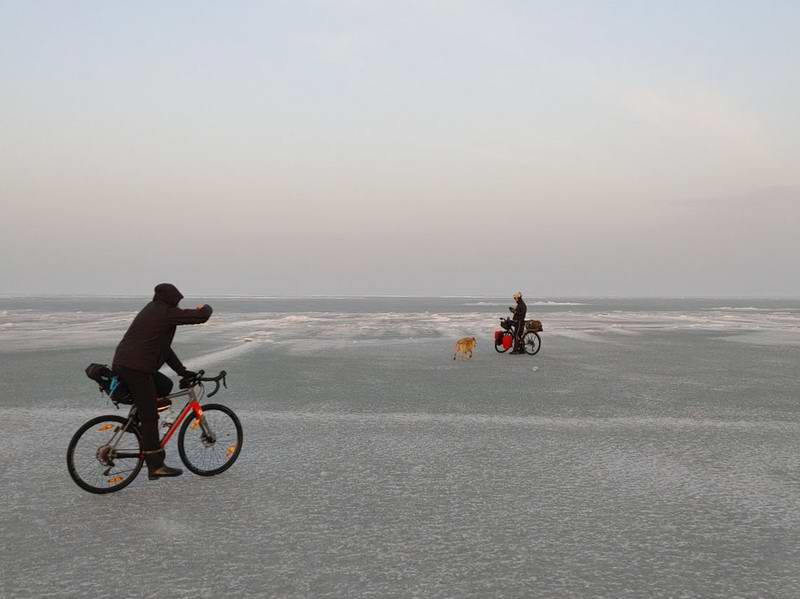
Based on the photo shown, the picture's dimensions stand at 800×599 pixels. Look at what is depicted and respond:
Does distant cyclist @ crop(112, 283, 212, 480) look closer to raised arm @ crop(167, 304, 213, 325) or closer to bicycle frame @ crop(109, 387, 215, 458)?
raised arm @ crop(167, 304, 213, 325)

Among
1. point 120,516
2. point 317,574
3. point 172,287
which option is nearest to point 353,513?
point 317,574

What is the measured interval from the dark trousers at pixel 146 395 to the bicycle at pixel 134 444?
11cm

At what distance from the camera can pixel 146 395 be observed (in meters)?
6.23

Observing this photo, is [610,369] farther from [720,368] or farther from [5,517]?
[5,517]

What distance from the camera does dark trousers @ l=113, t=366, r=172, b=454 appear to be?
20.2 ft

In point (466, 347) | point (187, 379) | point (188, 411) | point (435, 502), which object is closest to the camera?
point (435, 502)

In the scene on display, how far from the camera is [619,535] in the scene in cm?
505

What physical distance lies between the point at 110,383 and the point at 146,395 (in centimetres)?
37

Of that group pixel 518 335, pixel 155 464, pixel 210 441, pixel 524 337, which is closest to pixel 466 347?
pixel 518 335

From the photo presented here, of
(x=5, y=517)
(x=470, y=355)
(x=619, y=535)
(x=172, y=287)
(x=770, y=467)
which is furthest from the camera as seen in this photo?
(x=470, y=355)

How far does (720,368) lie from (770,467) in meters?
10.5

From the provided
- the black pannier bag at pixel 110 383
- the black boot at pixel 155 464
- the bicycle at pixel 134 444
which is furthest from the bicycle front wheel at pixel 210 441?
the black pannier bag at pixel 110 383

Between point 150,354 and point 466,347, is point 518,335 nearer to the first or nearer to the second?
point 466,347

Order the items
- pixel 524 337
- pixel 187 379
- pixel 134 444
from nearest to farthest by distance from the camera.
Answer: pixel 134 444 < pixel 187 379 < pixel 524 337
